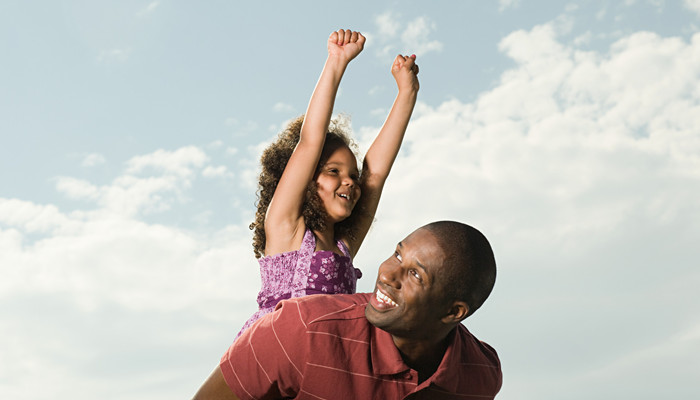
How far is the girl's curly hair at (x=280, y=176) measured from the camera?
4070 millimetres

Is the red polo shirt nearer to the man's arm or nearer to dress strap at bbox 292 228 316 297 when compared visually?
the man's arm

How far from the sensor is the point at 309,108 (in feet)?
13.1

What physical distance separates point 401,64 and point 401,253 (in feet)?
7.37

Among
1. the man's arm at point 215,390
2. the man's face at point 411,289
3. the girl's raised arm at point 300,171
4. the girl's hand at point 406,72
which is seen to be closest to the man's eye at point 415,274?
the man's face at point 411,289

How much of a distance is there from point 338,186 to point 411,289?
5.09ft

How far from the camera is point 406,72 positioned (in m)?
4.66

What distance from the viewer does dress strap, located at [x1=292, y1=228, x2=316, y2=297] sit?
12.7 ft

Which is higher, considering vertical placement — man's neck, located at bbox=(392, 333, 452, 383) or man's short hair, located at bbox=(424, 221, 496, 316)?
man's short hair, located at bbox=(424, 221, 496, 316)

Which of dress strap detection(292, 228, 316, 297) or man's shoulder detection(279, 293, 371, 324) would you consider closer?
man's shoulder detection(279, 293, 371, 324)

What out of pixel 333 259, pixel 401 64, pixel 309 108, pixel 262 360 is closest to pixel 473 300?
pixel 262 360

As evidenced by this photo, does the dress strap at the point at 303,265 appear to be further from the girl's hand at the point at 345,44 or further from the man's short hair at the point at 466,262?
the man's short hair at the point at 466,262


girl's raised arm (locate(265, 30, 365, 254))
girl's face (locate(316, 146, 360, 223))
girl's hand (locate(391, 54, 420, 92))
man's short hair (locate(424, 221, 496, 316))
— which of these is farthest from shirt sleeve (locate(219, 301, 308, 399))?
girl's hand (locate(391, 54, 420, 92))

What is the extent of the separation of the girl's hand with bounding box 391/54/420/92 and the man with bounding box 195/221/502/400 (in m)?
2.01

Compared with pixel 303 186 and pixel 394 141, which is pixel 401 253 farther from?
pixel 394 141
